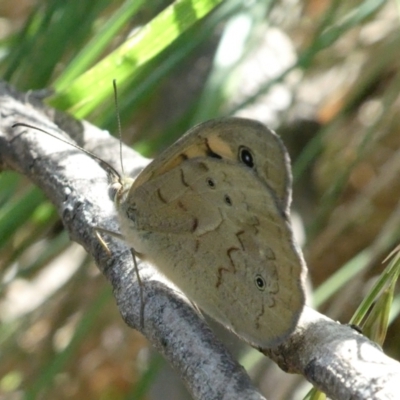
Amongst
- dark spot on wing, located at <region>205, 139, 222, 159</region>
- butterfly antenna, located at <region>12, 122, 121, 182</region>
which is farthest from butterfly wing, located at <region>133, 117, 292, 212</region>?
butterfly antenna, located at <region>12, 122, 121, 182</region>

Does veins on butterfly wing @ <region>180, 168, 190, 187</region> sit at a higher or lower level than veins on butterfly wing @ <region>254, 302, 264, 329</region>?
higher

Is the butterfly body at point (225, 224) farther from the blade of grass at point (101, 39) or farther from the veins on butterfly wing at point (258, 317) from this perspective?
the blade of grass at point (101, 39)

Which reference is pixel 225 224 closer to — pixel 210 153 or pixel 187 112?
pixel 210 153

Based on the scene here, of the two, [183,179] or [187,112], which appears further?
[187,112]

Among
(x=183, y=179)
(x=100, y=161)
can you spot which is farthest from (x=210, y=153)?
(x=100, y=161)

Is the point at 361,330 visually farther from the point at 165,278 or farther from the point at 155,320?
the point at 165,278

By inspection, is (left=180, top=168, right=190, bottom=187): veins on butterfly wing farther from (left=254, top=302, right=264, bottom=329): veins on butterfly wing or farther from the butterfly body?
(left=254, top=302, right=264, bottom=329): veins on butterfly wing

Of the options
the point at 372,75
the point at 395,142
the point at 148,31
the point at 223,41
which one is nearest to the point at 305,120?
the point at 372,75
